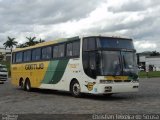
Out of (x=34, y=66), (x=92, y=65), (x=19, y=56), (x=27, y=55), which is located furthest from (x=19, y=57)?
(x=92, y=65)

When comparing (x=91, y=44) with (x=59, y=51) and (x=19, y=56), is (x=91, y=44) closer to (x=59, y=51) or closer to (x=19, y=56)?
(x=59, y=51)

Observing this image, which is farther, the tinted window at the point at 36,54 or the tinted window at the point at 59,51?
the tinted window at the point at 36,54

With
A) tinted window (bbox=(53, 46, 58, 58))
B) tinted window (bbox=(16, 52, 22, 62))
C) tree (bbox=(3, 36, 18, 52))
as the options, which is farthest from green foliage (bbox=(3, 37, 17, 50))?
tinted window (bbox=(53, 46, 58, 58))

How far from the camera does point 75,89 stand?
21203 millimetres

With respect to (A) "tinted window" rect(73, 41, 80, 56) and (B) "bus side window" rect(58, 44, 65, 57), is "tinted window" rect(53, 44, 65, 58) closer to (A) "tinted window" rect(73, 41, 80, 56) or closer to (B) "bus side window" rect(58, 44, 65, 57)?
(B) "bus side window" rect(58, 44, 65, 57)

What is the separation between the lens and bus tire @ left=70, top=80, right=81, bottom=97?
20.7 meters

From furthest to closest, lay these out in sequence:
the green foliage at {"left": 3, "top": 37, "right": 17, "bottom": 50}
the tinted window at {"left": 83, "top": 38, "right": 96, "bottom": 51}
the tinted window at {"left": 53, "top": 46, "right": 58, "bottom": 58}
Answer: the green foliage at {"left": 3, "top": 37, "right": 17, "bottom": 50} → the tinted window at {"left": 53, "top": 46, "right": 58, "bottom": 58} → the tinted window at {"left": 83, "top": 38, "right": 96, "bottom": 51}

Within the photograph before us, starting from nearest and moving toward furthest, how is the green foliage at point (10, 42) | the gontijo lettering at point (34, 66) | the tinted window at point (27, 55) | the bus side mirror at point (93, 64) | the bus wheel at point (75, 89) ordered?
the bus side mirror at point (93, 64), the bus wheel at point (75, 89), the gontijo lettering at point (34, 66), the tinted window at point (27, 55), the green foliage at point (10, 42)

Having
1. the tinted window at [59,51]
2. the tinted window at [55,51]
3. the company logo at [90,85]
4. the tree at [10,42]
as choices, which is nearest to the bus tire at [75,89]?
the company logo at [90,85]

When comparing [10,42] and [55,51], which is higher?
[10,42]

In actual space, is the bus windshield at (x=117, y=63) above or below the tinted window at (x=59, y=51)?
below

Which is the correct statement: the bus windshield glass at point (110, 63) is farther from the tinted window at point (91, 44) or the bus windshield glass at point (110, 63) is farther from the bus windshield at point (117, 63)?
the tinted window at point (91, 44)

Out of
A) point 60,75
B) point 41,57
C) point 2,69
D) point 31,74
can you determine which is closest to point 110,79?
point 60,75

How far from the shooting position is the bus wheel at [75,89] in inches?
816
